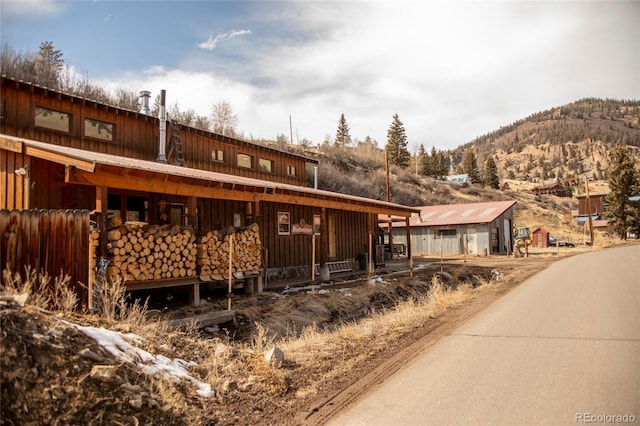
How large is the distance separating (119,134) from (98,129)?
29.1 inches

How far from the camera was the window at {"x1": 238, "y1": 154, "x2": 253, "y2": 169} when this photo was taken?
1996cm

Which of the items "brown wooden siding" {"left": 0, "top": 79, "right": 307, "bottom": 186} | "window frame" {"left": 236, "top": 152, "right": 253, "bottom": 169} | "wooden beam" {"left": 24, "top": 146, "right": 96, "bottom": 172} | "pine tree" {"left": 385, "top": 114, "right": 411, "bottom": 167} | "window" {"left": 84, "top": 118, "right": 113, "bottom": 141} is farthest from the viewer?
"pine tree" {"left": 385, "top": 114, "right": 411, "bottom": 167}

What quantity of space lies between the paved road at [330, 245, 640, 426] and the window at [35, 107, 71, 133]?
12.3 meters

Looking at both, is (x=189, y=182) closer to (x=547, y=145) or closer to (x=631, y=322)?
(x=631, y=322)

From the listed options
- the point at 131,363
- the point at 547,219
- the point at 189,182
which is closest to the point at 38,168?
the point at 189,182

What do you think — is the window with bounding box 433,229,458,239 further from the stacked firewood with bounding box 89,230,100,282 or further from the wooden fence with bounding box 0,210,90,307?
the wooden fence with bounding box 0,210,90,307

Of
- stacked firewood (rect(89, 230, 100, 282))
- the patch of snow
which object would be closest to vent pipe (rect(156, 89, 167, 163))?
stacked firewood (rect(89, 230, 100, 282))

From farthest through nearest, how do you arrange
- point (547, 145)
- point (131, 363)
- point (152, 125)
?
1. point (547, 145)
2. point (152, 125)
3. point (131, 363)

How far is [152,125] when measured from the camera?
1653cm

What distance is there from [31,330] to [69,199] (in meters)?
8.24

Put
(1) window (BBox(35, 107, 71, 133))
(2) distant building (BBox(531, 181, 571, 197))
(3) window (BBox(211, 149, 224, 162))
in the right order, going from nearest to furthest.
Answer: (1) window (BBox(35, 107, 71, 133)) < (3) window (BBox(211, 149, 224, 162)) < (2) distant building (BBox(531, 181, 571, 197))

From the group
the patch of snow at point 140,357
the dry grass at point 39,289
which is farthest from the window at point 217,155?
the patch of snow at point 140,357

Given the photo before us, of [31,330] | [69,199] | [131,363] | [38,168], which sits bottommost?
[131,363]

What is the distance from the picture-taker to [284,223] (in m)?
18.6
